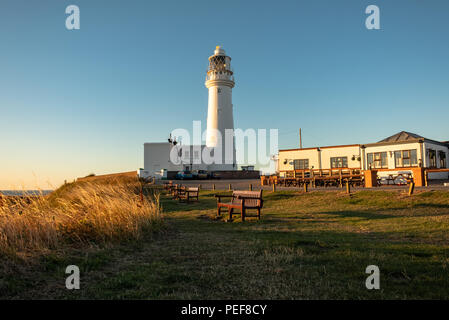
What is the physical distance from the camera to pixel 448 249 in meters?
5.14

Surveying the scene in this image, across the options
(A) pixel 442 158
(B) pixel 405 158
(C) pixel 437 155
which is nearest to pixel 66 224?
(B) pixel 405 158

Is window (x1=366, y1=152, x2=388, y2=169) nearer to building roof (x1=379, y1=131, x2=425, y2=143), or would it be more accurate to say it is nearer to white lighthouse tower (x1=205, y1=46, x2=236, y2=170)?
building roof (x1=379, y1=131, x2=425, y2=143)

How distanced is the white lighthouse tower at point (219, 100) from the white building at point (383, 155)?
1270cm

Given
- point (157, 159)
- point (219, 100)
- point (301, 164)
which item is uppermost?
point (219, 100)

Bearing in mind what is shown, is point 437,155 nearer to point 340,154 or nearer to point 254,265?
point 340,154

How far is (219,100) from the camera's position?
41969 millimetres

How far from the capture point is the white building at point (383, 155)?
2419cm

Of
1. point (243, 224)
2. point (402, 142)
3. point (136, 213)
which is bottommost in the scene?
point (243, 224)

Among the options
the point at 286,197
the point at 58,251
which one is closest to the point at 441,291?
the point at 58,251

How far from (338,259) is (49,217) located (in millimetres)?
5621

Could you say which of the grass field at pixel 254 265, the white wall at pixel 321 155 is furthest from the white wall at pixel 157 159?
the grass field at pixel 254 265

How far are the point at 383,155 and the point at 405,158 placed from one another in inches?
69.7

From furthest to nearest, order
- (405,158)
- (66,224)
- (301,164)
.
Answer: (301,164) → (405,158) → (66,224)
